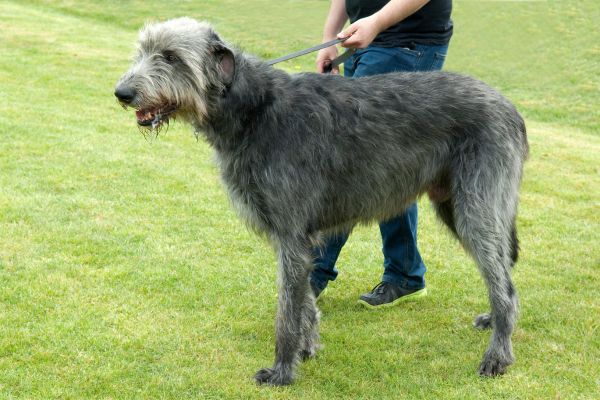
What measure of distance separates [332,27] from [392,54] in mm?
814

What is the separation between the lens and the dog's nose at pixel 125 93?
3996 mm

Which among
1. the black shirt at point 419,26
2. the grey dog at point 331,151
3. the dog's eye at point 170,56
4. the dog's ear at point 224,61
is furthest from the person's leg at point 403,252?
the dog's eye at point 170,56

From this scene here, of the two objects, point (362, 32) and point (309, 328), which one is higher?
point (362, 32)

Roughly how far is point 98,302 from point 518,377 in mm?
3095

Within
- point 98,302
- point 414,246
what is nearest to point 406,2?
point 414,246

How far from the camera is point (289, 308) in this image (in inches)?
178

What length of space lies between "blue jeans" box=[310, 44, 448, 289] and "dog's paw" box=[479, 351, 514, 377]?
1.21 m

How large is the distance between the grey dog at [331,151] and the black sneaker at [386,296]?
961 mm

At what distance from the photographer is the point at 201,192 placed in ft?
27.1

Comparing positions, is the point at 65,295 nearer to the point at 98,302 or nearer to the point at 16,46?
the point at 98,302

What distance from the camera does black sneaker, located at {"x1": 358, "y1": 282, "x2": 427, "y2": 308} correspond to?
578 cm

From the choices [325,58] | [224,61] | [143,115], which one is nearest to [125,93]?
[143,115]

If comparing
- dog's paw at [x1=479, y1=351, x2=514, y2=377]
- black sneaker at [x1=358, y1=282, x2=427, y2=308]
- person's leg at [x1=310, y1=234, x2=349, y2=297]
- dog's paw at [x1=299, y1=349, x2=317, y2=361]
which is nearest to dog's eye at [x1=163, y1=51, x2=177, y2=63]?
dog's paw at [x1=299, y1=349, x2=317, y2=361]

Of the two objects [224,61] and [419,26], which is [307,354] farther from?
[419,26]
